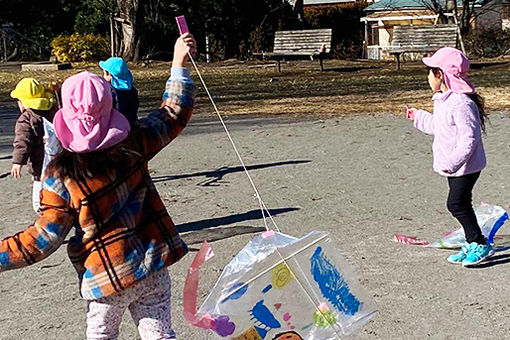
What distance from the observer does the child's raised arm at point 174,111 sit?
345 cm

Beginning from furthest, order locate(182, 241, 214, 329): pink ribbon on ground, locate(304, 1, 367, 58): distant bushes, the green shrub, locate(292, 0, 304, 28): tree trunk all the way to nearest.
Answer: locate(304, 1, 367, 58): distant bushes, locate(292, 0, 304, 28): tree trunk, the green shrub, locate(182, 241, 214, 329): pink ribbon on ground

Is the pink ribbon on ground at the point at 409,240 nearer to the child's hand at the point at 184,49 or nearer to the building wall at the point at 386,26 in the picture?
the child's hand at the point at 184,49

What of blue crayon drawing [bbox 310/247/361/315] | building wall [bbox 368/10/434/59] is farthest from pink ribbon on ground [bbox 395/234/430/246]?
building wall [bbox 368/10/434/59]

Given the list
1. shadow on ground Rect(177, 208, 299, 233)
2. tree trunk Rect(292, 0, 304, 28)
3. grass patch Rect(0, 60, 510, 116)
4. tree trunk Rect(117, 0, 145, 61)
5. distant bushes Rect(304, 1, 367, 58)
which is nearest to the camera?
shadow on ground Rect(177, 208, 299, 233)

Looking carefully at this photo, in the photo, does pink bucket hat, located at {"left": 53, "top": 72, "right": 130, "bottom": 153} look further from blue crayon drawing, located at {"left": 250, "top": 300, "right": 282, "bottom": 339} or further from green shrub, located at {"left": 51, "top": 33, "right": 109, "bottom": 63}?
green shrub, located at {"left": 51, "top": 33, "right": 109, "bottom": 63}

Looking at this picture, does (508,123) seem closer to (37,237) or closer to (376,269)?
(376,269)

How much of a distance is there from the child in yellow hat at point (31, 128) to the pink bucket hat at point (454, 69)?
3058 mm

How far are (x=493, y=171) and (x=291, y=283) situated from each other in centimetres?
554

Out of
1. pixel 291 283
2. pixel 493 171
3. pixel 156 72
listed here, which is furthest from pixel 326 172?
pixel 156 72

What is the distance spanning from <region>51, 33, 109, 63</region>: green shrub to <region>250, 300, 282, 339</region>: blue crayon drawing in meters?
25.8

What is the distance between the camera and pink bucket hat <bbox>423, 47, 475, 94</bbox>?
5605 mm

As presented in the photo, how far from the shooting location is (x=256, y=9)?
33.3 m

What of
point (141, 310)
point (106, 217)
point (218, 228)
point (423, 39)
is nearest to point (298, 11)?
point (423, 39)

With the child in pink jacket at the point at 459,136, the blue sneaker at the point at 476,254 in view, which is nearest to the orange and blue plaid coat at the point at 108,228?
the child in pink jacket at the point at 459,136
